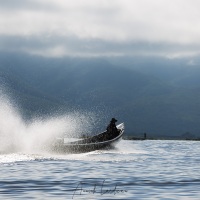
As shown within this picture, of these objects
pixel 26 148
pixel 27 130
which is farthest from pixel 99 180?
pixel 27 130

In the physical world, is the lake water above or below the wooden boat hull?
below

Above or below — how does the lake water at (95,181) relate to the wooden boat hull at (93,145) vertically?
below

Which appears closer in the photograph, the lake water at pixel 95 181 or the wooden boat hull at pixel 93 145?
the lake water at pixel 95 181

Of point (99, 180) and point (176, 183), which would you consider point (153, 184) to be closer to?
point (176, 183)

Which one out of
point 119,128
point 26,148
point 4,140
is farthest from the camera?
point 119,128

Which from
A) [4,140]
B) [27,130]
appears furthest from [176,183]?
[27,130]

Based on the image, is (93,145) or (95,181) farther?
(93,145)

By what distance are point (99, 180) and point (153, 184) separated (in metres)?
3.84

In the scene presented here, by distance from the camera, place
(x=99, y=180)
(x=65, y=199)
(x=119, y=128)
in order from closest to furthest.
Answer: (x=65, y=199), (x=99, y=180), (x=119, y=128)

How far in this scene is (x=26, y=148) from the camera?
6862cm

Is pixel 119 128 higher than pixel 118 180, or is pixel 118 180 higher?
pixel 119 128

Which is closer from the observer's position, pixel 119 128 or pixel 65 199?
pixel 65 199

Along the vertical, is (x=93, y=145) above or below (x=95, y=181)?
above

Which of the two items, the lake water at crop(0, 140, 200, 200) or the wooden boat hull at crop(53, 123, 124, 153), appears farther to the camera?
the wooden boat hull at crop(53, 123, 124, 153)
